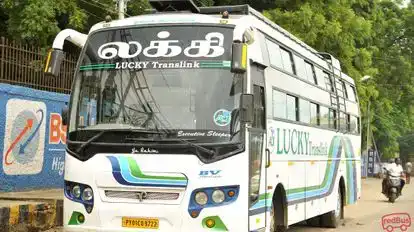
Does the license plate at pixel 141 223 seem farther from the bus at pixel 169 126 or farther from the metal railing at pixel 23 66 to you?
the metal railing at pixel 23 66

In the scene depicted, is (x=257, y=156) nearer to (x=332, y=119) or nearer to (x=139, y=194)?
(x=139, y=194)

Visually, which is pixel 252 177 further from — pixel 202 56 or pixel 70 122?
pixel 70 122

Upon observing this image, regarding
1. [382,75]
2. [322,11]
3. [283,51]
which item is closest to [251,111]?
[283,51]

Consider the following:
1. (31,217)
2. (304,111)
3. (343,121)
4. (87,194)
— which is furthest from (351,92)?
(87,194)

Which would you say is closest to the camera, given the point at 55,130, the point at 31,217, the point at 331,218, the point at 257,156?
the point at 257,156

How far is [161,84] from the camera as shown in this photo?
676 cm

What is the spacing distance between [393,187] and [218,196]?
16.0 m

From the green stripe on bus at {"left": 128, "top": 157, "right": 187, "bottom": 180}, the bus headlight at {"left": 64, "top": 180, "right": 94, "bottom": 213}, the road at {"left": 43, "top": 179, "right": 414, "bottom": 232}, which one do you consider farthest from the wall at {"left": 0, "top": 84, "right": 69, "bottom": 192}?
the green stripe on bus at {"left": 128, "top": 157, "right": 187, "bottom": 180}

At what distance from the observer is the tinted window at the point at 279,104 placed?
8.30 metres

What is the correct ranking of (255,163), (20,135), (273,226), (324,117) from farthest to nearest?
1. (20,135)
2. (324,117)
3. (273,226)
4. (255,163)

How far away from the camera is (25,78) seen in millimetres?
11414

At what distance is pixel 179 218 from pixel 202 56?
6.19ft

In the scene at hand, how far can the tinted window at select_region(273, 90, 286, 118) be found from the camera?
327 inches

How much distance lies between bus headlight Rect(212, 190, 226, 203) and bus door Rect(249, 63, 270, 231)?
48 centimetres
